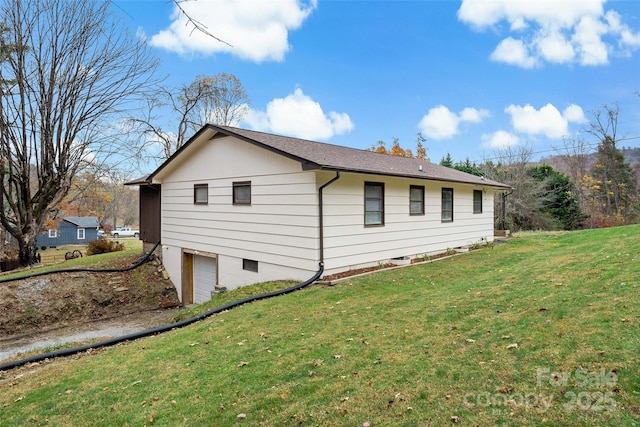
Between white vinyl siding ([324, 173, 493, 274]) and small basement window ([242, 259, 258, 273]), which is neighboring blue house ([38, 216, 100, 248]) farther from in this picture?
white vinyl siding ([324, 173, 493, 274])

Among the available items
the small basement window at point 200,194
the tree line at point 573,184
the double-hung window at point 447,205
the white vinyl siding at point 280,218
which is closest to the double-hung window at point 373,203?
the white vinyl siding at point 280,218

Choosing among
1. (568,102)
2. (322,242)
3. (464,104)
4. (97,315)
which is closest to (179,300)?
(97,315)

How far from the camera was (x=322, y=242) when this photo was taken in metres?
8.42

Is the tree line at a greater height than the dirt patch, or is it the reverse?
the tree line

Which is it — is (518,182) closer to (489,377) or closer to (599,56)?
(599,56)

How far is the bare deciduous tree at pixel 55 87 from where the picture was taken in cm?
1382

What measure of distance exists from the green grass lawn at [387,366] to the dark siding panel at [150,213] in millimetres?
9065

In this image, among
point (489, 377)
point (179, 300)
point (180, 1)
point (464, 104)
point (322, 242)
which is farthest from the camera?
point (464, 104)

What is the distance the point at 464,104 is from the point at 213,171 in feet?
62.9

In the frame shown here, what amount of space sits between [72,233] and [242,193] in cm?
4242

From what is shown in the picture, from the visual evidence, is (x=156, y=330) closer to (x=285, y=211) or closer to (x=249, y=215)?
(x=285, y=211)

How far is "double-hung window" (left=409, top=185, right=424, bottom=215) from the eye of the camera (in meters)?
11.1

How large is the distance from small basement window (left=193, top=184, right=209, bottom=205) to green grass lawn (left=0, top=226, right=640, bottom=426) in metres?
5.98

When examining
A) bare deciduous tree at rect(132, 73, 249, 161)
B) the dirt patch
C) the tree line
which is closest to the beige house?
the dirt patch
